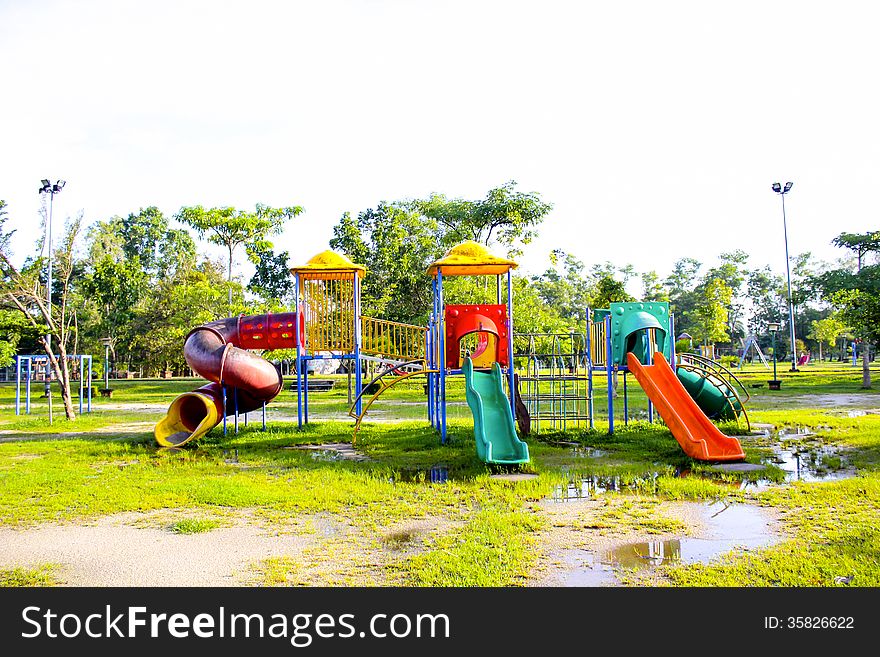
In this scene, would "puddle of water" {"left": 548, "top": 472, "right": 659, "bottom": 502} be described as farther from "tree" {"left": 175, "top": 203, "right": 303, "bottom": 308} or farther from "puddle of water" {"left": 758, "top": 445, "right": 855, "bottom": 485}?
"tree" {"left": 175, "top": 203, "right": 303, "bottom": 308}

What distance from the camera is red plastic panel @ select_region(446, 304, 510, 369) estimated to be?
14.2 meters

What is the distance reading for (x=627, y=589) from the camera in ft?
15.6

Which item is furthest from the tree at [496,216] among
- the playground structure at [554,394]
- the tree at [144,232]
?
the tree at [144,232]

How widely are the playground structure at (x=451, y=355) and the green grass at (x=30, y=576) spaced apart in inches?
265

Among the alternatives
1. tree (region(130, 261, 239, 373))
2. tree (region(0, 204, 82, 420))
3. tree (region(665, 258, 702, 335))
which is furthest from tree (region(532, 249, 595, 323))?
tree (region(0, 204, 82, 420))

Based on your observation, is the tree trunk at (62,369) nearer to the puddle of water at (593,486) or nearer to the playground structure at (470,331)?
the playground structure at (470,331)

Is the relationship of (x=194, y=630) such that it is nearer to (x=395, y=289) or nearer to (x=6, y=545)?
(x=6, y=545)

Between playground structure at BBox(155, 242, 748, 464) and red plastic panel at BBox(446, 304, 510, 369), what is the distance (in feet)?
0.07

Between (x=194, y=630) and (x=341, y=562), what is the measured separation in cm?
156

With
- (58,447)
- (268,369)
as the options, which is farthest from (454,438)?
(58,447)

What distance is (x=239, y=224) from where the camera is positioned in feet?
99.6

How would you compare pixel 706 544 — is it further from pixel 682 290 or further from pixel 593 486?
pixel 682 290

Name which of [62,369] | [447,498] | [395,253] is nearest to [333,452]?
[447,498]

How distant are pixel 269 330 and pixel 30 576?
10965 mm
